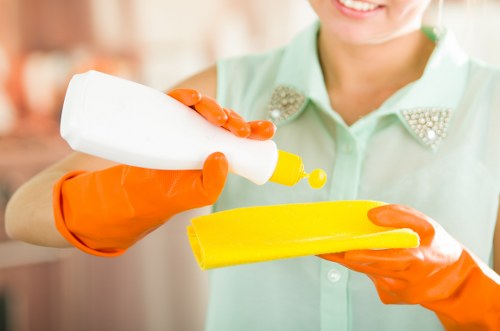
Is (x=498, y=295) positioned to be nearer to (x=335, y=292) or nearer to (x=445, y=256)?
(x=445, y=256)

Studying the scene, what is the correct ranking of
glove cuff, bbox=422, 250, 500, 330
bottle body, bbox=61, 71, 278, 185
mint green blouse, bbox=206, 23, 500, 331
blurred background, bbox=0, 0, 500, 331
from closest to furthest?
bottle body, bbox=61, 71, 278, 185, glove cuff, bbox=422, 250, 500, 330, mint green blouse, bbox=206, 23, 500, 331, blurred background, bbox=0, 0, 500, 331

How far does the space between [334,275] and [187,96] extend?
1.09 feet

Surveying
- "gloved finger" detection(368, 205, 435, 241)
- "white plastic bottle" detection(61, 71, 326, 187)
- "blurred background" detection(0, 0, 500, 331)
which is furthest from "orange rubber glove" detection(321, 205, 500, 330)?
"blurred background" detection(0, 0, 500, 331)

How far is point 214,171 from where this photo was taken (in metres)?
0.61

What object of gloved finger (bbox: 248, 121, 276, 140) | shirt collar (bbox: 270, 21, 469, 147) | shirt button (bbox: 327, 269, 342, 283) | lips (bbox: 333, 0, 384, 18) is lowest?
shirt button (bbox: 327, 269, 342, 283)

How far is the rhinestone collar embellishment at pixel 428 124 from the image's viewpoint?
0.83m

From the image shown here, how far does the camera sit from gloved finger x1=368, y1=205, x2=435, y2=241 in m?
0.65

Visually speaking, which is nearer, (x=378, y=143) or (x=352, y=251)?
(x=352, y=251)

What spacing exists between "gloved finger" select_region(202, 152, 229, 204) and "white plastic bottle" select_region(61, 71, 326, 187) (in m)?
0.01

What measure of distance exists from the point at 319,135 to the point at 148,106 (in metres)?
0.35

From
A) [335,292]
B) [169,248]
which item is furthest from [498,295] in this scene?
[169,248]

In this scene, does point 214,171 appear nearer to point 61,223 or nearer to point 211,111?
point 211,111

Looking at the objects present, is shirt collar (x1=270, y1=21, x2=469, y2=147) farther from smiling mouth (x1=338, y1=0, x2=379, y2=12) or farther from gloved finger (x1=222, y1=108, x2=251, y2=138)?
gloved finger (x1=222, y1=108, x2=251, y2=138)

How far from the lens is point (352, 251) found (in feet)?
2.07
